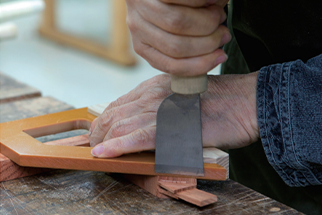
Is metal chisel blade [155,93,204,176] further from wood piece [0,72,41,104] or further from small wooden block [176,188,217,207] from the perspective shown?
wood piece [0,72,41,104]

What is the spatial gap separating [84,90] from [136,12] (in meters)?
2.88

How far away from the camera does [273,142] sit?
2.34 ft

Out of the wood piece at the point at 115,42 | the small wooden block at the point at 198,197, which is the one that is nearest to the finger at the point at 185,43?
the small wooden block at the point at 198,197

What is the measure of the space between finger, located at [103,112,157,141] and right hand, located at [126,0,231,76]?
0.42 ft

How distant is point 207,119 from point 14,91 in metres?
0.80

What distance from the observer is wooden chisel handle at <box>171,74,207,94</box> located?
0.68 m

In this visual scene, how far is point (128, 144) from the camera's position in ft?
2.44

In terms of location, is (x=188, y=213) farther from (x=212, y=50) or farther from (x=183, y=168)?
(x=212, y=50)

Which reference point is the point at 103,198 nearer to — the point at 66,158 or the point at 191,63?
the point at 66,158

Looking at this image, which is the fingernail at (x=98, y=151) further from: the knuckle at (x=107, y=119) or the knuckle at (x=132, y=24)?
the knuckle at (x=132, y=24)

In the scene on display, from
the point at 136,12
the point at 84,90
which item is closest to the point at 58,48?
the point at 84,90

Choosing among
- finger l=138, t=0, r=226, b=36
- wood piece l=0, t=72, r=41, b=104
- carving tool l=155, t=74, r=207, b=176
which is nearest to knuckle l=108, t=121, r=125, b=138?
carving tool l=155, t=74, r=207, b=176

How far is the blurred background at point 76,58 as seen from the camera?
3.57 m

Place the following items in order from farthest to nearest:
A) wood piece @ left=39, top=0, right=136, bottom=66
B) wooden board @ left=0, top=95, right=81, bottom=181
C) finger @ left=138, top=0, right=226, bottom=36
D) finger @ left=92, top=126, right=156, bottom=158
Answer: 1. wood piece @ left=39, top=0, right=136, bottom=66
2. wooden board @ left=0, top=95, right=81, bottom=181
3. finger @ left=92, top=126, right=156, bottom=158
4. finger @ left=138, top=0, right=226, bottom=36
